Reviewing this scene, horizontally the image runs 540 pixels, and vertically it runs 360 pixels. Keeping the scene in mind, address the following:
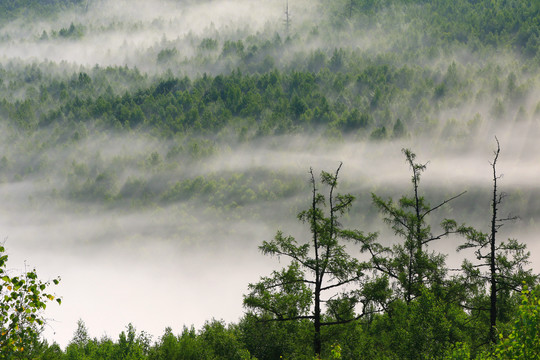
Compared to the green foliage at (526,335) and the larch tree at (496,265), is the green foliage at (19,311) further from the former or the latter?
→ the larch tree at (496,265)

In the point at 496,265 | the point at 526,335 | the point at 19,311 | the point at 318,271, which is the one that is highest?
the point at 496,265

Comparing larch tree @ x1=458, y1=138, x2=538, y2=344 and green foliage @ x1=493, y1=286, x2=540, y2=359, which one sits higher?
larch tree @ x1=458, y1=138, x2=538, y2=344

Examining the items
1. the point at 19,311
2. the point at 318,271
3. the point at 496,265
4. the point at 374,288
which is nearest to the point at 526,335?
the point at 374,288

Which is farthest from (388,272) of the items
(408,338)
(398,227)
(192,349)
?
(192,349)

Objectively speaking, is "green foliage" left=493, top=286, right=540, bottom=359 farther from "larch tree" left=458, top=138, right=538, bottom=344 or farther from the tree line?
"larch tree" left=458, top=138, right=538, bottom=344

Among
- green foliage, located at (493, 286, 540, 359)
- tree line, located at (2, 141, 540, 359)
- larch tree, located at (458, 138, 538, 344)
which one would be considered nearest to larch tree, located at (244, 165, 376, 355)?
tree line, located at (2, 141, 540, 359)

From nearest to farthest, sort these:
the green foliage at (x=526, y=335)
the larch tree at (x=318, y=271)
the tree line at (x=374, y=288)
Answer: the green foliage at (x=526, y=335) → the tree line at (x=374, y=288) → the larch tree at (x=318, y=271)

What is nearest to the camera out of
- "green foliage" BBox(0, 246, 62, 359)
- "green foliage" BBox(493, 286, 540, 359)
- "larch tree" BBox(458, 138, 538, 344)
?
Result: "green foliage" BBox(0, 246, 62, 359)

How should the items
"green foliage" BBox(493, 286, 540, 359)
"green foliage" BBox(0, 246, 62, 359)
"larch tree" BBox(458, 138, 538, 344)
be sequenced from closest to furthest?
"green foliage" BBox(0, 246, 62, 359)
"green foliage" BBox(493, 286, 540, 359)
"larch tree" BBox(458, 138, 538, 344)

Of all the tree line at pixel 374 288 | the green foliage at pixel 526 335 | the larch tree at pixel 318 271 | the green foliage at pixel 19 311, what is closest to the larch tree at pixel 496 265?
the tree line at pixel 374 288

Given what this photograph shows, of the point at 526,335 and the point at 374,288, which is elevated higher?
the point at 374,288

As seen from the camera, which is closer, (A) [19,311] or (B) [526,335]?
(A) [19,311]

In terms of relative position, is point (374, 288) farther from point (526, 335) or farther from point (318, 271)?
point (526, 335)

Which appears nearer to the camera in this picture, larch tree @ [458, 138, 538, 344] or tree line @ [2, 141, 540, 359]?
tree line @ [2, 141, 540, 359]
